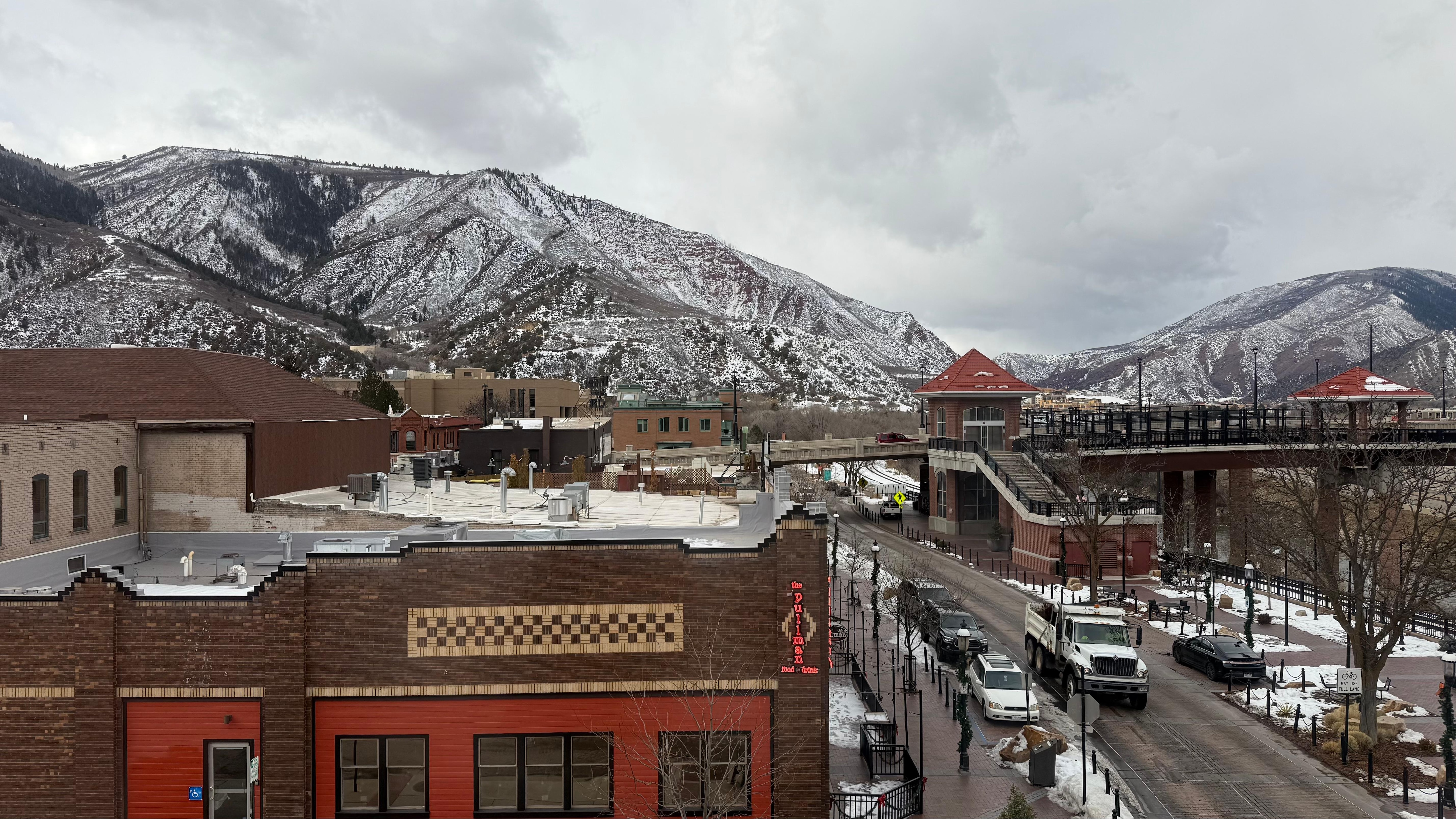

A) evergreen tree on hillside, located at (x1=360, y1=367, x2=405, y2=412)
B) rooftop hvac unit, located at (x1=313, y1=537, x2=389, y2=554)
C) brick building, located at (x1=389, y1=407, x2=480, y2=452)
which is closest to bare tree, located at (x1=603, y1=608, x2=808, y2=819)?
rooftop hvac unit, located at (x1=313, y1=537, x2=389, y2=554)

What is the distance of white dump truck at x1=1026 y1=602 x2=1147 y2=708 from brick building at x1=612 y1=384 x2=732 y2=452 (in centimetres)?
6233

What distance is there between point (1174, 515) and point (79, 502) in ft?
181

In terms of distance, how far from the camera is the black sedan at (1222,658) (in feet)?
87.7

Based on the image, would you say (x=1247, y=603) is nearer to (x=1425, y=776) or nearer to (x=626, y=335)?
(x=1425, y=776)

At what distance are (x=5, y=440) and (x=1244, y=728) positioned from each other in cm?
3139

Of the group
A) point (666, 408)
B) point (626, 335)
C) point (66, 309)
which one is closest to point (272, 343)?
point (66, 309)

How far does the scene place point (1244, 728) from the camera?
22.8 m

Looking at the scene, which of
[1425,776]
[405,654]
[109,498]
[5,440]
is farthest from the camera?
[109,498]

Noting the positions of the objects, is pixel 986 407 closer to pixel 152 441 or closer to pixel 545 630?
pixel 545 630

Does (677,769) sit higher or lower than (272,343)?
lower

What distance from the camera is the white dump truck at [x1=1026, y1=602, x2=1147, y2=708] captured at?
78.8ft

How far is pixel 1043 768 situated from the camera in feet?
62.8

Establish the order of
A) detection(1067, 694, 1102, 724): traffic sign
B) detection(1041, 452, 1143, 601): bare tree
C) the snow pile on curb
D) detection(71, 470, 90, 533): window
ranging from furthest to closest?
detection(1041, 452, 1143, 601): bare tree, the snow pile on curb, detection(71, 470, 90, 533): window, detection(1067, 694, 1102, 724): traffic sign

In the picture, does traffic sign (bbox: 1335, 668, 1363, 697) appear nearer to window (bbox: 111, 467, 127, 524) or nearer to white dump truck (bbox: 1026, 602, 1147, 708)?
white dump truck (bbox: 1026, 602, 1147, 708)
